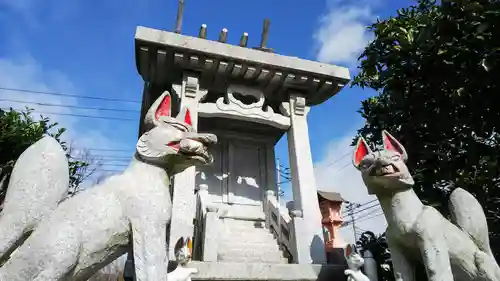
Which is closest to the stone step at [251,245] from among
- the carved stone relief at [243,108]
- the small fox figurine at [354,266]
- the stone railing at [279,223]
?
the stone railing at [279,223]

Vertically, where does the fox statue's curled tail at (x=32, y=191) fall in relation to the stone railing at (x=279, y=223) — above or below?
below

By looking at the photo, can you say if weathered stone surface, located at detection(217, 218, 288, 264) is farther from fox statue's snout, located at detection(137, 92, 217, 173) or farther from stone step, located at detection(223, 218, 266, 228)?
fox statue's snout, located at detection(137, 92, 217, 173)

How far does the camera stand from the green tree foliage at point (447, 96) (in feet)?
15.4

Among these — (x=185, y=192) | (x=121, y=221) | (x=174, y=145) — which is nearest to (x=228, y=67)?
(x=185, y=192)

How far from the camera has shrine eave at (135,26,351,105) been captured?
5.47 meters

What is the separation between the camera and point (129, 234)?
270 centimetres

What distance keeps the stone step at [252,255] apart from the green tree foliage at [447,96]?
7.14 ft

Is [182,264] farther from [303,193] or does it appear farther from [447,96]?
[447,96]

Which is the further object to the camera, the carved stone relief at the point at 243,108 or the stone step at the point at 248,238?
the carved stone relief at the point at 243,108

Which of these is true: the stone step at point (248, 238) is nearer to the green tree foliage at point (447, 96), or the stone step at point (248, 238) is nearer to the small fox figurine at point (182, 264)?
the small fox figurine at point (182, 264)

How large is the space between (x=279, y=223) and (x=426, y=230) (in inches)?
110

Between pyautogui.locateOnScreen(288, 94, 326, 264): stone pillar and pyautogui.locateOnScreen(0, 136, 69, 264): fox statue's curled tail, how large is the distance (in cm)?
324

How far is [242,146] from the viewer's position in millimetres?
7270

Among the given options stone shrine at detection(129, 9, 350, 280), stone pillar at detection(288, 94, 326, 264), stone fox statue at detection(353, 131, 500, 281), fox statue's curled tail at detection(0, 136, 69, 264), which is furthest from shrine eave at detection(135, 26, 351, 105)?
fox statue's curled tail at detection(0, 136, 69, 264)
